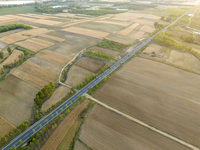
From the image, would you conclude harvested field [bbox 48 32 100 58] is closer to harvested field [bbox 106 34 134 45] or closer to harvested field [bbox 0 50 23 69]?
harvested field [bbox 106 34 134 45]

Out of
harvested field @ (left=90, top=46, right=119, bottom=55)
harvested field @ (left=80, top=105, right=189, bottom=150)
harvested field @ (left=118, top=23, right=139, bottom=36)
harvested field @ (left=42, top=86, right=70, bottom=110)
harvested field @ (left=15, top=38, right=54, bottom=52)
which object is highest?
harvested field @ (left=118, top=23, right=139, bottom=36)

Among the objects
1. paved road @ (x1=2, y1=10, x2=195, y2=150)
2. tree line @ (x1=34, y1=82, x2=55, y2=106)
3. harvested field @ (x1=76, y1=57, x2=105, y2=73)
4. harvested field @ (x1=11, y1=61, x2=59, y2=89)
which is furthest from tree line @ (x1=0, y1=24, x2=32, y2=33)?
paved road @ (x1=2, y1=10, x2=195, y2=150)

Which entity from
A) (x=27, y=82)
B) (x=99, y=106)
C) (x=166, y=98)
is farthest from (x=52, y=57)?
(x=166, y=98)

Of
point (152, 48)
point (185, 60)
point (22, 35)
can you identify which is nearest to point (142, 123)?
point (185, 60)

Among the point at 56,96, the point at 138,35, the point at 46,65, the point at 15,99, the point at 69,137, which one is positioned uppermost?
the point at 138,35

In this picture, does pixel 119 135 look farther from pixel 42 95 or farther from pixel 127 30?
pixel 127 30

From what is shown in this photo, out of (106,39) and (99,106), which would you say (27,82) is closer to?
(99,106)
